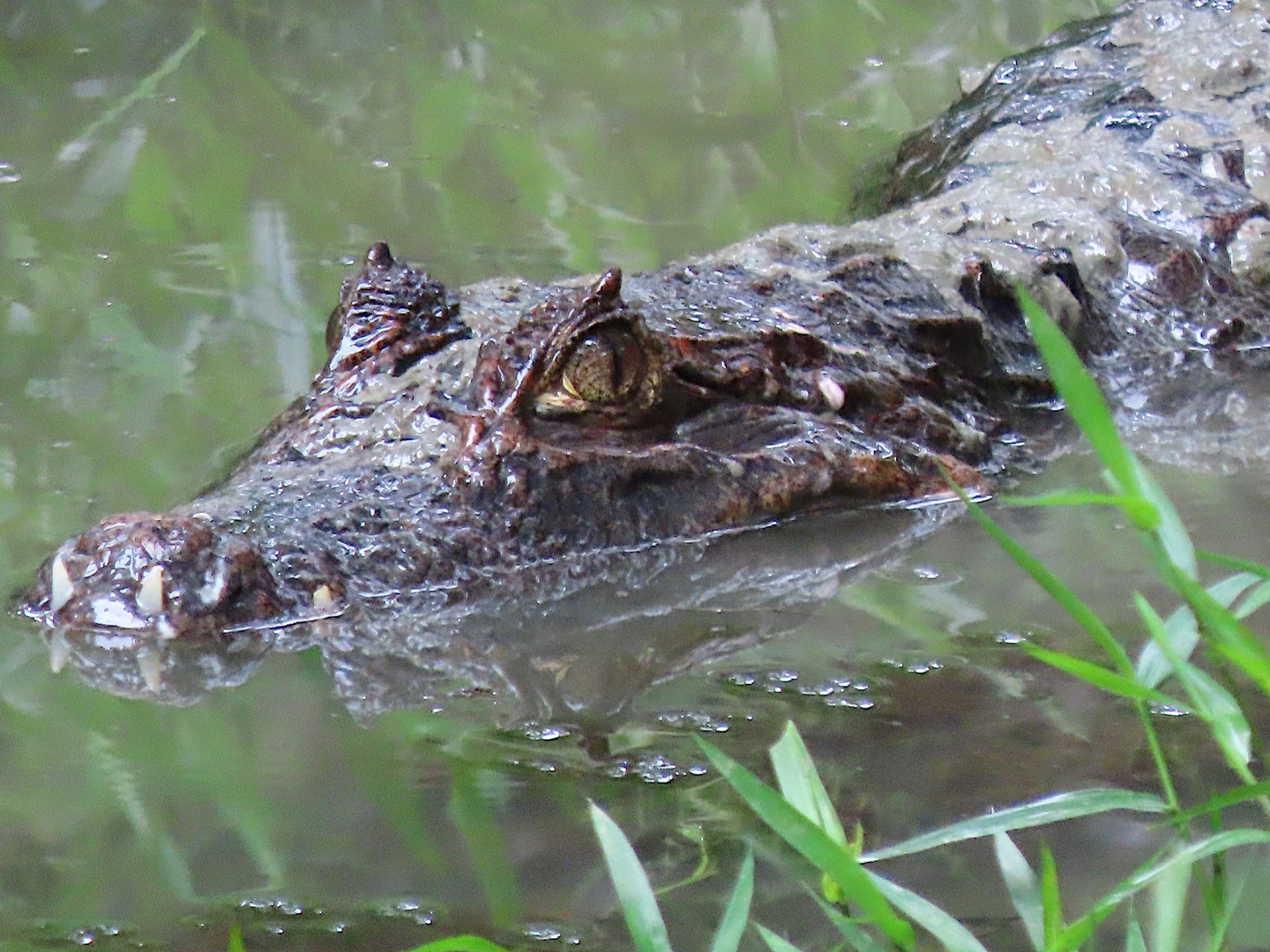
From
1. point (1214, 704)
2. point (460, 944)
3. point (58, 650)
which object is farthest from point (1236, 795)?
point (58, 650)

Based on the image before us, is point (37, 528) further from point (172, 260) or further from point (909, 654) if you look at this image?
point (172, 260)

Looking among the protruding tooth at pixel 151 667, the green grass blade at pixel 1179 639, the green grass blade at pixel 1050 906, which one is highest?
the green grass blade at pixel 1179 639

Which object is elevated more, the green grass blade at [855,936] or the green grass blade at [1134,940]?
the green grass blade at [855,936]

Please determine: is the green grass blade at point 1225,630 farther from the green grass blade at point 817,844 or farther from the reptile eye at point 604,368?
the reptile eye at point 604,368

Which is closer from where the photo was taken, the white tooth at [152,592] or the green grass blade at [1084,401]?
the green grass blade at [1084,401]

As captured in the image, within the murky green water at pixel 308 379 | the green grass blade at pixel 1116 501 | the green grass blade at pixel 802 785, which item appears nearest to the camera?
the green grass blade at pixel 1116 501

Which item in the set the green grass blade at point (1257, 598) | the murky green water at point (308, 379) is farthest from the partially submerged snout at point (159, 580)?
the green grass blade at point (1257, 598)

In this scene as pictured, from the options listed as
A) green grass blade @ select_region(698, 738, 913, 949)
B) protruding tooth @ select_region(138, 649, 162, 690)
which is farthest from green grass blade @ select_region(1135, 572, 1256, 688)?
protruding tooth @ select_region(138, 649, 162, 690)

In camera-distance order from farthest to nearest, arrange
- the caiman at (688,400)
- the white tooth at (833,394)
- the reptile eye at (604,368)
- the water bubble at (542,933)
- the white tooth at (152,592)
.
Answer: the white tooth at (833,394) → the reptile eye at (604,368) → the caiman at (688,400) → the white tooth at (152,592) → the water bubble at (542,933)
